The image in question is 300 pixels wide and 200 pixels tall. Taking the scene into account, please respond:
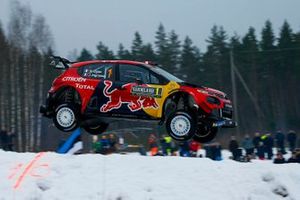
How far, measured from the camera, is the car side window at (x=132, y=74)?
10.8 metres

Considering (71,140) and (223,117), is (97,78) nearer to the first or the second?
(223,117)

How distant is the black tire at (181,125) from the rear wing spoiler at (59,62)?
226 cm

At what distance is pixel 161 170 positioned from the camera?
14.9 meters

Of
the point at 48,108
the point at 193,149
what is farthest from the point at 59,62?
the point at 193,149

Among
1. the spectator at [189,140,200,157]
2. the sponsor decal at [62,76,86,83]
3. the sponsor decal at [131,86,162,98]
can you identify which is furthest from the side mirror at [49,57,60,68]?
the spectator at [189,140,200,157]

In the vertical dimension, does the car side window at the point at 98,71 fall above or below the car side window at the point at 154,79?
above

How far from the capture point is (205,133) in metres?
11.6

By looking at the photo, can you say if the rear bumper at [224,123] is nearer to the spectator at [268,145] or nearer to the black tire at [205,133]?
the black tire at [205,133]

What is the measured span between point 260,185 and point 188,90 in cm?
551

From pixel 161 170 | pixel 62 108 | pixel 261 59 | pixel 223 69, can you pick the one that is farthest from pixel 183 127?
pixel 261 59

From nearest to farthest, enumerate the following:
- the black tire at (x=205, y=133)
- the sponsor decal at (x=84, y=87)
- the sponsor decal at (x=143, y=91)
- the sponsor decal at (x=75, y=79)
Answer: the sponsor decal at (x=143, y=91)
the sponsor decal at (x=84, y=87)
the sponsor decal at (x=75, y=79)
the black tire at (x=205, y=133)

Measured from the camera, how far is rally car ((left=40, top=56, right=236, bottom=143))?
421 inches

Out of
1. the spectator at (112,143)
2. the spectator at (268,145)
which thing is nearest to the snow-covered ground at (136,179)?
the spectator at (112,143)

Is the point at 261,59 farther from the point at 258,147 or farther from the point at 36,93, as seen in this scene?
the point at 258,147
